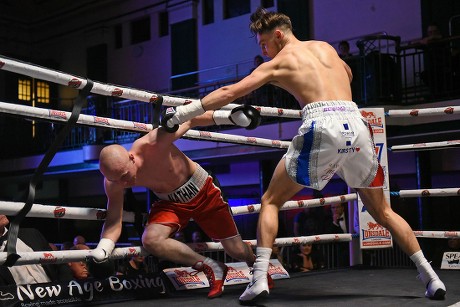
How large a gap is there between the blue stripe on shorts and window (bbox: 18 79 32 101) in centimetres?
1202

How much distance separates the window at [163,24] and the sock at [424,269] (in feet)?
Answer: 32.2

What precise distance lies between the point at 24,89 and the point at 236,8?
573cm

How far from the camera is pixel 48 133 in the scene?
11328 millimetres

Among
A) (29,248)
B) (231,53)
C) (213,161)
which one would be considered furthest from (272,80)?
(231,53)

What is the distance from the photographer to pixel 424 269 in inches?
84.4

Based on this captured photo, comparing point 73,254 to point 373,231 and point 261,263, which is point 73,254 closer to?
point 261,263

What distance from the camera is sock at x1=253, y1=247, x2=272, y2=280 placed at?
2.02m

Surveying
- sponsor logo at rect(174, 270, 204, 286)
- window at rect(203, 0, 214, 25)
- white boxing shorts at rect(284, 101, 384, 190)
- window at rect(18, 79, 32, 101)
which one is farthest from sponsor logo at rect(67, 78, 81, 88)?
window at rect(18, 79, 32, 101)

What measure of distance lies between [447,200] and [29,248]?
21.0ft

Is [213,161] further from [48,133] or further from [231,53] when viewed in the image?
[48,133]

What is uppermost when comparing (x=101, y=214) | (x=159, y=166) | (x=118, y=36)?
(x=118, y=36)

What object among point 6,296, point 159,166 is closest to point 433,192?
point 159,166

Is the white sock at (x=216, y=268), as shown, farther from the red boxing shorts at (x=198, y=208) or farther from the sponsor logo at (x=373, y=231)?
the sponsor logo at (x=373, y=231)

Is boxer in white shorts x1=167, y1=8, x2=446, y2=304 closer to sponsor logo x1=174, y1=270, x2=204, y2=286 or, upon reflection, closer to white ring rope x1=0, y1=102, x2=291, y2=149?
white ring rope x1=0, y1=102, x2=291, y2=149
